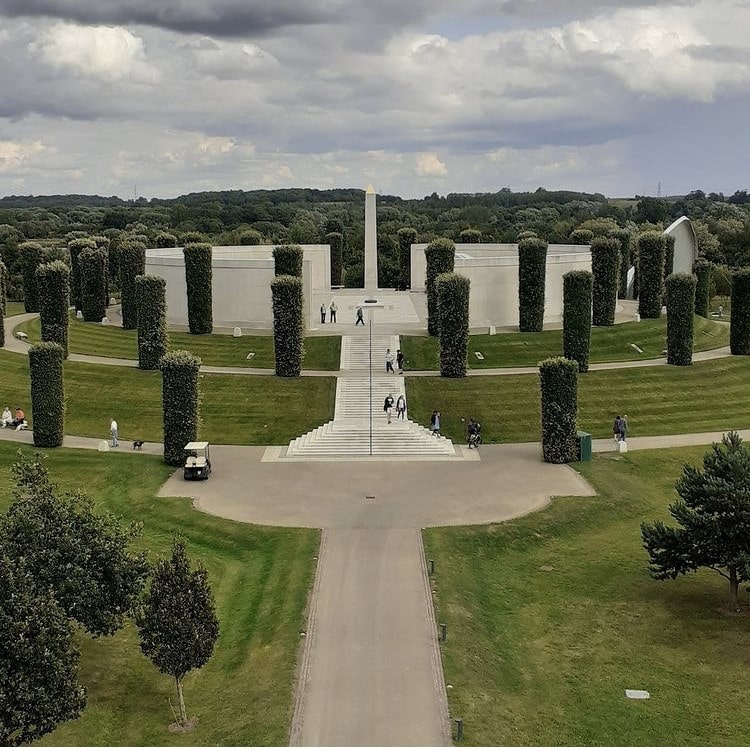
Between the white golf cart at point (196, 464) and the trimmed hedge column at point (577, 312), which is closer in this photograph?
the white golf cart at point (196, 464)

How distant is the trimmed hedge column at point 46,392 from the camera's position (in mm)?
40312

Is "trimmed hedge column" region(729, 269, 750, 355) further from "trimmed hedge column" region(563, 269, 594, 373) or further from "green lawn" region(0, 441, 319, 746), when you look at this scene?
"green lawn" region(0, 441, 319, 746)

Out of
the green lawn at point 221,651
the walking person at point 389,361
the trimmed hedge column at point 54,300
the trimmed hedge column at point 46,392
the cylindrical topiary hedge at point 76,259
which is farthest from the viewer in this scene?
the cylindrical topiary hedge at point 76,259

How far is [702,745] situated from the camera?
19.2 meters

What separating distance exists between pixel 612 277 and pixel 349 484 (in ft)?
103

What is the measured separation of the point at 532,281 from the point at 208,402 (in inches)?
935

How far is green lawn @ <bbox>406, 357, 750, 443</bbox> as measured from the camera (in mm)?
45031

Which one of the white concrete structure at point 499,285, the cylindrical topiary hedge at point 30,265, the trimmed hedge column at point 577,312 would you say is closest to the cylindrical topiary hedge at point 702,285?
the white concrete structure at point 499,285

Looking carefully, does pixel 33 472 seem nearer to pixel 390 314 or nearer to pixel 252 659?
pixel 252 659

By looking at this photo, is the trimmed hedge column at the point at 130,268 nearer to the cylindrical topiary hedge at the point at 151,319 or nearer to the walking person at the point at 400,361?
the cylindrical topiary hedge at the point at 151,319

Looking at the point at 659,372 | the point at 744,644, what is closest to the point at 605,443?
the point at 659,372

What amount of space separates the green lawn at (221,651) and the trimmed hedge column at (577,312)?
78.0 feet

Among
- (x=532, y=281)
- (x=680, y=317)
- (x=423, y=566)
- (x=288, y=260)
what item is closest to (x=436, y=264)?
(x=532, y=281)

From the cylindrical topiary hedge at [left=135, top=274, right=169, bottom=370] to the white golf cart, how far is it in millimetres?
13585
